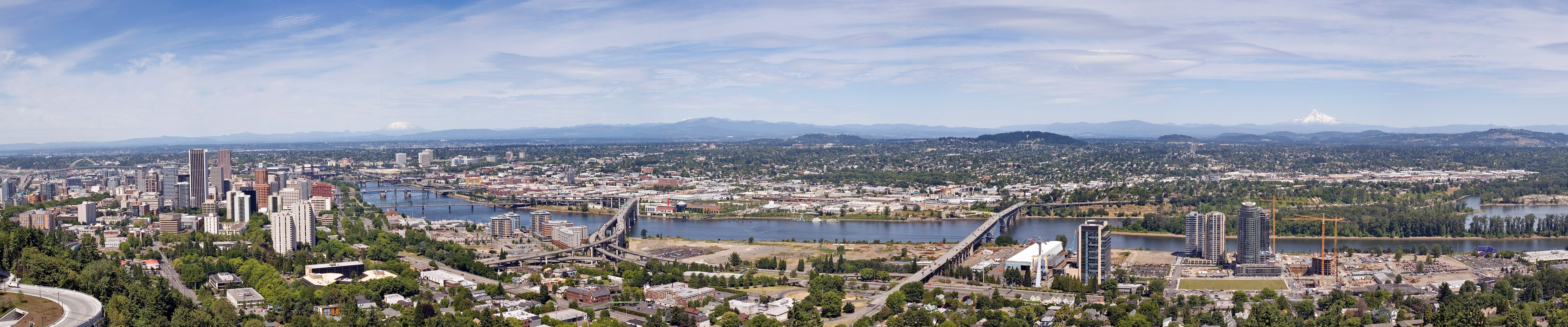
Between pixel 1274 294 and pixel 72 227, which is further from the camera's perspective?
pixel 72 227

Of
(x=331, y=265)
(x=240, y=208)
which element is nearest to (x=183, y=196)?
(x=240, y=208)

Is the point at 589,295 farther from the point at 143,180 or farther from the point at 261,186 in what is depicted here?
the point at 143,180

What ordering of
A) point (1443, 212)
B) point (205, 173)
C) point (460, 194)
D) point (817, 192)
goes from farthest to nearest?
point (460, 194)
point (817, 192)
point (205, 173)
point (1443, 212)

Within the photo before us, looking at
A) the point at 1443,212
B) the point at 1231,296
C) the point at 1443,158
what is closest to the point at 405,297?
the point at 1231,296

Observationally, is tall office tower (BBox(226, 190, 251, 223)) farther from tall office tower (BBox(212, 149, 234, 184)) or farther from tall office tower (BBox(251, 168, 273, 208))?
tall office tower (BBox(212, 149, 234, 184))

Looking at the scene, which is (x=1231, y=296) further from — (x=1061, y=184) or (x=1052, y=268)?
(x=1061, y=184)

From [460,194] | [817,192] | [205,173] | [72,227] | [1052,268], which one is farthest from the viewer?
[460,194]

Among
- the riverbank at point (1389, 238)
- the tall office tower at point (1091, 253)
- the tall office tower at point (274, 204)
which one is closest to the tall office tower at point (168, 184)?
the tall office tower at point (274, 204)
